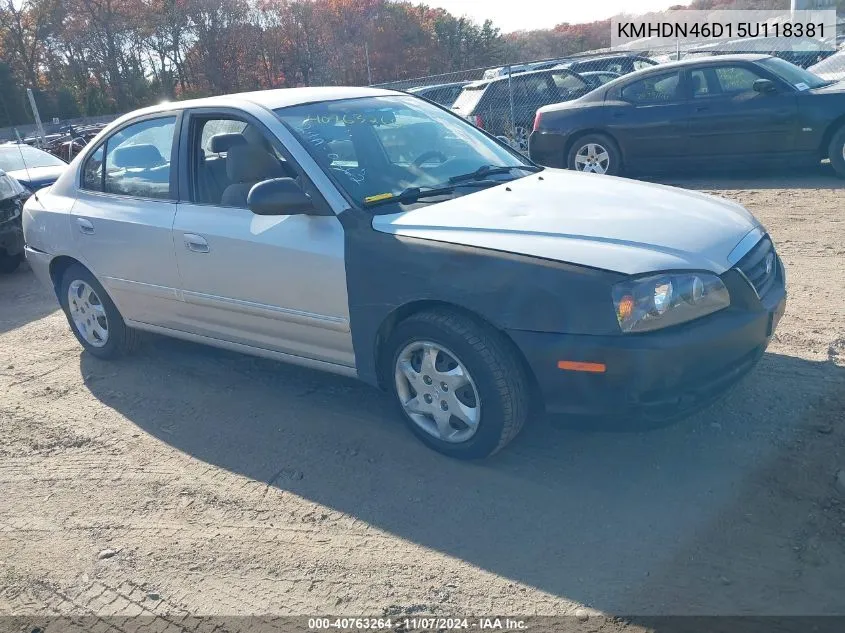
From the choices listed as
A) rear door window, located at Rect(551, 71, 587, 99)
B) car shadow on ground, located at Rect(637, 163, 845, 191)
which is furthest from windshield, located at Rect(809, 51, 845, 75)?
car shadow on ground, located at Rect(637, 163, 845, 191)

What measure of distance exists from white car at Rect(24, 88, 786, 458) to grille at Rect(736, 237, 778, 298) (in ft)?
0.06

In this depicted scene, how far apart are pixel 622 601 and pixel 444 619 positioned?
627 mm

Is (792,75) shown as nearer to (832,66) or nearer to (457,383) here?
(832,66)

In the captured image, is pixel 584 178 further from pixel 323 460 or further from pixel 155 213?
pixel 155 213

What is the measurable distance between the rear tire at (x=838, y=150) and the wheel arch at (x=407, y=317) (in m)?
7.23

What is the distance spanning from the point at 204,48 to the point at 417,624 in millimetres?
39987

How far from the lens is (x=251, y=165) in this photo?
4488 mm

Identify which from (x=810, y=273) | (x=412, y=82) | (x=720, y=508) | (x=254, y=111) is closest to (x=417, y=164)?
(x=254, y=111)

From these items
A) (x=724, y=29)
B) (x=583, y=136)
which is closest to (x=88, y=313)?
(x=583, y=136)

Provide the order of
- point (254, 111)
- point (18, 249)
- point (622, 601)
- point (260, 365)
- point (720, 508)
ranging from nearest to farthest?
point (622, 601) < point (720, 508) < point (254, 111) < point (260, 365) < point (18, 249)

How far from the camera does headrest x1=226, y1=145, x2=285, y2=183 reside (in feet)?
14.6

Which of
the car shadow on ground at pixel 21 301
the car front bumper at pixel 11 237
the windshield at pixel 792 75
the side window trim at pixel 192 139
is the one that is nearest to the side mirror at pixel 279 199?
the side window trim at pixel 192 139

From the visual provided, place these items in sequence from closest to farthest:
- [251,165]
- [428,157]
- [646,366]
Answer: [646,366] → [251,165] → [428,157]

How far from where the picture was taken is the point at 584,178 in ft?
15.4
